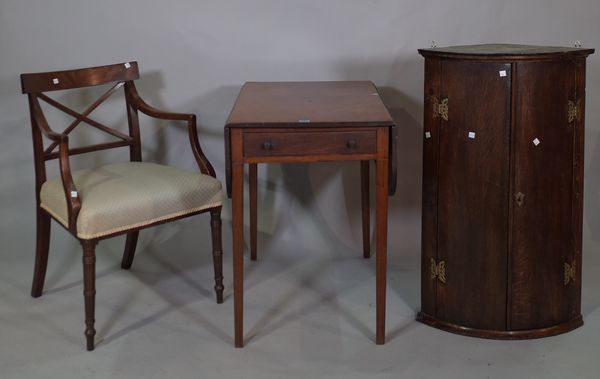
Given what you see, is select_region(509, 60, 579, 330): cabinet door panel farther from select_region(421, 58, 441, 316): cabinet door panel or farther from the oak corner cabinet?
select_region(421, 58, 441, 316): cabinet door panel

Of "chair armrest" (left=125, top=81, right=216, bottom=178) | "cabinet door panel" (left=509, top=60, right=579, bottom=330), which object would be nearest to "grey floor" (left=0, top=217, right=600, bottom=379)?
"cabinet door panel" (left=509, top=60, right=579, bottom=330)

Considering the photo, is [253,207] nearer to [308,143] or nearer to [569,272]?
[308,143]

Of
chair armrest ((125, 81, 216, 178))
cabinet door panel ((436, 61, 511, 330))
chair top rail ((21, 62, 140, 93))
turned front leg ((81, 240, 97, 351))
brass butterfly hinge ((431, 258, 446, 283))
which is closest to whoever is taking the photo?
cabinet door panel ((436, 61, 511, 330))

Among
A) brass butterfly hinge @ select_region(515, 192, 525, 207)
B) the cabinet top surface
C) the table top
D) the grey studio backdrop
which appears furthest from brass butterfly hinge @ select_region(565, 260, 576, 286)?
the table top

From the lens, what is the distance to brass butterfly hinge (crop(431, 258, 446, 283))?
3676 mm

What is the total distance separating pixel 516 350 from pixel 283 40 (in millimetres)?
1703

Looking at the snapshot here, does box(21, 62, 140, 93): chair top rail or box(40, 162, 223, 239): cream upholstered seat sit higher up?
box(21, 62, 140, 93): chair top rail

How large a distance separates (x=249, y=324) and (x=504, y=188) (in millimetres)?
1038

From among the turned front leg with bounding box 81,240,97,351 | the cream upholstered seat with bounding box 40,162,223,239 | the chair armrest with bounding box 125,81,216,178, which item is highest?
the chair armrest with bounding box 125,81,216,178

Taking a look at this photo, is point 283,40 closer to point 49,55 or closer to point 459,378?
point 49,55

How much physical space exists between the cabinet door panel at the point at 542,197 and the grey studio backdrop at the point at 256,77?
663 millimetres

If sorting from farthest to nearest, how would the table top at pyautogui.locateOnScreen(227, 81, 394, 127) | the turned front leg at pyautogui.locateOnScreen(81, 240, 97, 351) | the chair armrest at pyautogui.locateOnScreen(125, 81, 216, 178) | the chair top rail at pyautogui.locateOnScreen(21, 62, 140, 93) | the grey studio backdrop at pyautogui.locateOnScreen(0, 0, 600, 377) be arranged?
the grey studio backdrop at pyautogui.locateOnScreen(0, 0, 600, 377)
the chair armrest at pyautogui.locateOnScreen(125, 81, 216, 178)
the chair top rail at pyautogui.locateOnScreen(21, 62, 140, 93)
the turned front leg at pyautogui.locateOnScreen(81, 240, 97, 351)
the table top at pyautogui.locateOnScreen(227, 81, 394, 127)

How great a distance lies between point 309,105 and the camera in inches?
144

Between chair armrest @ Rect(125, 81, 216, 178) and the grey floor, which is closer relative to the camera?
the grey floor
